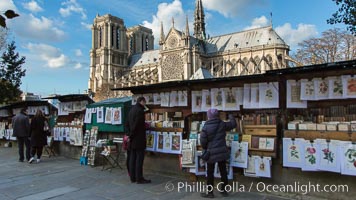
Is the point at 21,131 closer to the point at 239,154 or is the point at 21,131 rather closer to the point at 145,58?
the point at 239,154

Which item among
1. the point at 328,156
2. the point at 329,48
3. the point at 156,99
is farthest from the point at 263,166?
the point at 329,48

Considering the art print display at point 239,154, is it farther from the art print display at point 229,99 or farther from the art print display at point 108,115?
the art print display at point 108,115

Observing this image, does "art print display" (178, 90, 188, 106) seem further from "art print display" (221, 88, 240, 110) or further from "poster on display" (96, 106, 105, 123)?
"poster on display" (96, 106, 105, 123)

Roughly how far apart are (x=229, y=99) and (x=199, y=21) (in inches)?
3052

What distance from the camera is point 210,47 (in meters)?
74.1

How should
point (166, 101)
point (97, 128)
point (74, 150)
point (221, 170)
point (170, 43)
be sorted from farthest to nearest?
1. point (170, 43)
2. point (74, 150)
3. point (97, 128)
4. point (166, 101)
5. point (221, 170)

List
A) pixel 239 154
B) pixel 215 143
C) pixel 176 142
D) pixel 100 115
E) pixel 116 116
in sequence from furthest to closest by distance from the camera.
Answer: pixel 100 115, pixel 116 116, pixel 176 142, pixel 239 154, pixel 215 143

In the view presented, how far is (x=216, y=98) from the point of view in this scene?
660 cm

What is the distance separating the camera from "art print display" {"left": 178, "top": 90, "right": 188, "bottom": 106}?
7328 mm

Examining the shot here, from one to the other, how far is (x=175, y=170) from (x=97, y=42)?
84.1 metres

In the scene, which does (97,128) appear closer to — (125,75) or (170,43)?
(170,43)

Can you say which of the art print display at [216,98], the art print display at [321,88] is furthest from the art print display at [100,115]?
the art print display at [321,88]

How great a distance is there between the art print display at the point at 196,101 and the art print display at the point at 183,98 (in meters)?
0.32

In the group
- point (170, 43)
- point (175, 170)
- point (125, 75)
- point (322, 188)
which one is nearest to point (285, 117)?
point (322, 188)
